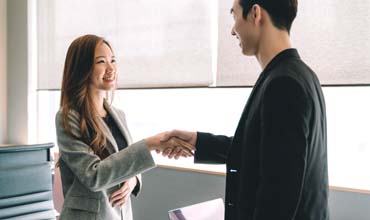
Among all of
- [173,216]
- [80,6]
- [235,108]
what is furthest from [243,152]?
[80,6]

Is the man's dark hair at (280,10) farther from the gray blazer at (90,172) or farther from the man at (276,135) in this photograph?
the gray blazer at (90,172)

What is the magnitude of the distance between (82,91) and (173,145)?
440 millimetres

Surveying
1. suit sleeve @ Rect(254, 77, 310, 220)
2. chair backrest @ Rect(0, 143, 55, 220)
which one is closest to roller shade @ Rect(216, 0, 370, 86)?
suit sleeve @ Rect(254, 77, 310, 220)

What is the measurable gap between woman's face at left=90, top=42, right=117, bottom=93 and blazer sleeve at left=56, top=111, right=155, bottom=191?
21 centimetres

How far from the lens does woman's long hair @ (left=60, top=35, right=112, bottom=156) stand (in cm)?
156

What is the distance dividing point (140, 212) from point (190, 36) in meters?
1.20

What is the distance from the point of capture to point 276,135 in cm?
100

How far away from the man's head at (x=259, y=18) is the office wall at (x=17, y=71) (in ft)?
8.41

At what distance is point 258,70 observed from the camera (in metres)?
2.17

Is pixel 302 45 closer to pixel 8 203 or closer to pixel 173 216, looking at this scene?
pixel 173 216

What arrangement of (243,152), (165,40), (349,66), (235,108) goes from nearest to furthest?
(243,152)
(349,66)
(235,108)
(165,40)

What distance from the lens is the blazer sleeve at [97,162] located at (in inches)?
57.3

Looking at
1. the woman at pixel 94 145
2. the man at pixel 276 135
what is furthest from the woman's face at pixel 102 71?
the man at pixel 276 135

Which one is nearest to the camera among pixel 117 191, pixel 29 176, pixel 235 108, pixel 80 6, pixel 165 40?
pixel 117 191
